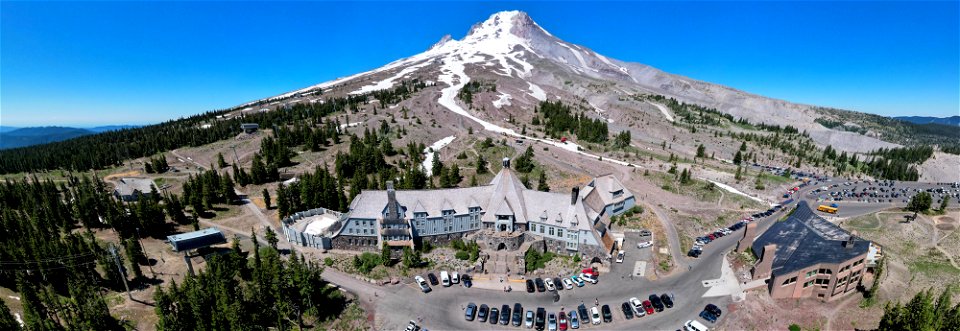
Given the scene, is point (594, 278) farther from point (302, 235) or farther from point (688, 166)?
point (688, 166)

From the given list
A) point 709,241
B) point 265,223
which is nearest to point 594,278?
point 709,241

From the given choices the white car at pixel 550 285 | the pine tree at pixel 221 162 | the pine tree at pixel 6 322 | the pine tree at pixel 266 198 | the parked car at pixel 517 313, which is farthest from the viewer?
the pine tree at pixel 221 162

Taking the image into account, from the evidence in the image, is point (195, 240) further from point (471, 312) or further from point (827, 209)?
point (827, 209)

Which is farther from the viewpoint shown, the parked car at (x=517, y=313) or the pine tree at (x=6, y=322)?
the parked car at (x=517, y=313)

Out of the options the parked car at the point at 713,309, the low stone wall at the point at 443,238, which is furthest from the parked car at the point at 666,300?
the low stone wall at the point at 443,238

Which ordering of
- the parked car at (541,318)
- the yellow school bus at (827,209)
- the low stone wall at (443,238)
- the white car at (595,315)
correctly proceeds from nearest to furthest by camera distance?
the parked car at (541,318)
the white car at (595,315)
the low stone wall at (443,238)
the yellow school bus at (827,209)

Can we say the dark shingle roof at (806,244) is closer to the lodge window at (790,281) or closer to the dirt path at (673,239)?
the lodge window at (790,281)
